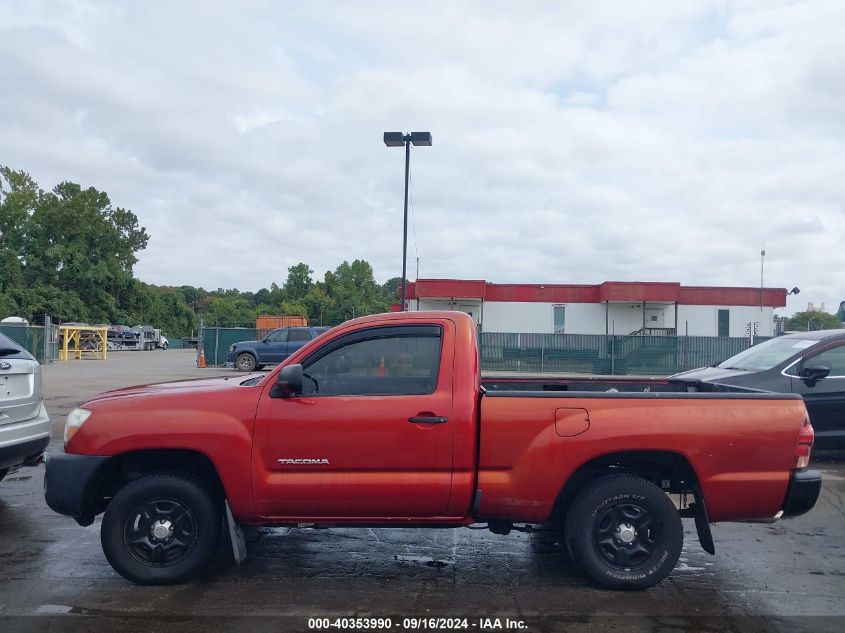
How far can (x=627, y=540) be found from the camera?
4570 millimetres

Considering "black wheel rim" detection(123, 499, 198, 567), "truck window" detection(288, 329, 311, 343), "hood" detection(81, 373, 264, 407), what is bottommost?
"black wheel rim" detection(123, 499, 198, 567)

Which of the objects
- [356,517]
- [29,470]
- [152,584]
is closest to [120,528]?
[152,584]

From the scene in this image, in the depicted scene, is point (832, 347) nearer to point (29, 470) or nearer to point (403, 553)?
point (403, 553)

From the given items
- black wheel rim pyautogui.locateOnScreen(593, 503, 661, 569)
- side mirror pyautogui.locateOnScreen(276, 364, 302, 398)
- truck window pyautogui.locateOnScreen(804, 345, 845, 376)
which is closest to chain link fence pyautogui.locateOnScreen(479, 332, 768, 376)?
truck window pyautogui.locateOnScreen(804, 345, 845, 376)

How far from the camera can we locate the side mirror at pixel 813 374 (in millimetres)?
8266

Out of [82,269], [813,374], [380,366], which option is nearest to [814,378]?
[813,374]

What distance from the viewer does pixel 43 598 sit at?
14.5ft

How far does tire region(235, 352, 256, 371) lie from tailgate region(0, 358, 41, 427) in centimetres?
1911

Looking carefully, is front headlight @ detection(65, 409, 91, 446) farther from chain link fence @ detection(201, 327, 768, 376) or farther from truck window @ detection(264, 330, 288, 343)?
chain link fence @ detection(201, 327, 768, 376)

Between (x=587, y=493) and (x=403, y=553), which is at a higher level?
(x=587, y=493)

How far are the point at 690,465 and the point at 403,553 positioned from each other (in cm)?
225

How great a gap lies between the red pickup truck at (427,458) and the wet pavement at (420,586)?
0.89 feet

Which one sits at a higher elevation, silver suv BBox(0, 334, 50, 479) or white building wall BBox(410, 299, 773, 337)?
white building wall BBox(410, 299, 773, 337)

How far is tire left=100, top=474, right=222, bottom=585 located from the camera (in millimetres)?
4574
